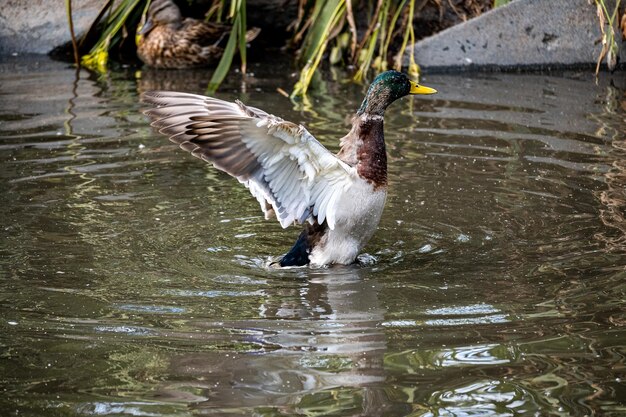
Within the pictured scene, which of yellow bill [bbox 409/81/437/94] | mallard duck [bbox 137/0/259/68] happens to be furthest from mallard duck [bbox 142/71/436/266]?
mallard duck [bbox 137/0/259/68]

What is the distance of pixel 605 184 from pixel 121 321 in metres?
3.45

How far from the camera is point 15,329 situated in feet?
14.4

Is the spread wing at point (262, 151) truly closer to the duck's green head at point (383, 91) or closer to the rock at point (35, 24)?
the duck's green head at point (383, 91)

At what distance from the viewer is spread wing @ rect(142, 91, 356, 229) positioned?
5.15 m

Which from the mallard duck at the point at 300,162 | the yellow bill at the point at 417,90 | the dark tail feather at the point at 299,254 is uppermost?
the yellow bill at the point at 417,90

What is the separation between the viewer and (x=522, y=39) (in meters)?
10.1

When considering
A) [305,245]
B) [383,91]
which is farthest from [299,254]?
[383,91]

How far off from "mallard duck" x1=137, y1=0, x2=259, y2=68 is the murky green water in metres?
1.89

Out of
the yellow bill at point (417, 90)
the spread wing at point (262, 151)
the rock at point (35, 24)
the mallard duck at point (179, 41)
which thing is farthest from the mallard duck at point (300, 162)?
the rock at point (35, 24)

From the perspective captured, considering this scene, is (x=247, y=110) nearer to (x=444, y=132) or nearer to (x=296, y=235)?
(x=296, y=235)

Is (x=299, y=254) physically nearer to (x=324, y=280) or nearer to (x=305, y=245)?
(x=305, y=245)

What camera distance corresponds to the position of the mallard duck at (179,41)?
10.5 m

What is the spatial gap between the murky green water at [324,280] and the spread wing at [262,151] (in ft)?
1.21

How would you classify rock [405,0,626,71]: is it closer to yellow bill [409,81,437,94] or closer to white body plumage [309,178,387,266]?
yellow bill [409,81,437,94]
